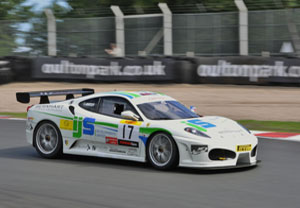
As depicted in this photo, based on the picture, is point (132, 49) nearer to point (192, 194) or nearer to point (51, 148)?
point (51, 148)

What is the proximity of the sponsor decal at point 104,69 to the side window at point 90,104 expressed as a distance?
11783 millimetres

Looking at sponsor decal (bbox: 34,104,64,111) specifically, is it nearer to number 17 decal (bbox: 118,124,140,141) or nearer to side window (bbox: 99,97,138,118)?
side window (bbox: 99,97,138,118)

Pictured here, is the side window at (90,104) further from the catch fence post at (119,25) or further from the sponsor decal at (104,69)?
the catch fence post at (119,25)

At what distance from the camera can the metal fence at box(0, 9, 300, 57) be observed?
21844mm

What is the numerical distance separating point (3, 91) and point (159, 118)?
15.1 m

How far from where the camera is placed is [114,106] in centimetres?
923

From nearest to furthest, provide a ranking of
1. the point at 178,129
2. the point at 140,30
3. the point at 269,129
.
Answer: the point at 178,129 < the point at 269,129 < the point at 140,30

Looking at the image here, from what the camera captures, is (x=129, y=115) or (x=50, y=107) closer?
(x=129, y=115)

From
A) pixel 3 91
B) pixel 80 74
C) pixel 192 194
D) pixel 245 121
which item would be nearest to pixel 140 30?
pixel 80 74

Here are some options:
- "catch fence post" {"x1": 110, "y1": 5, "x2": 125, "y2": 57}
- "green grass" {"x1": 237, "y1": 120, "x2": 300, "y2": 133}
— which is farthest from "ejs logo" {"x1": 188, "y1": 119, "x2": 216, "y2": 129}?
"catch fence post" {"x1": 110, "y1": 5, "x2": 125, "y2": 57}

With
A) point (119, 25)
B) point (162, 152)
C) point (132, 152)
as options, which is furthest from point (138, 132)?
point (119, 25)

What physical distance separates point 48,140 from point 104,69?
1282 cm

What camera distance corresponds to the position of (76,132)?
9414 millimetres

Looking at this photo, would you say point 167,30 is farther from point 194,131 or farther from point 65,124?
point 194,131
